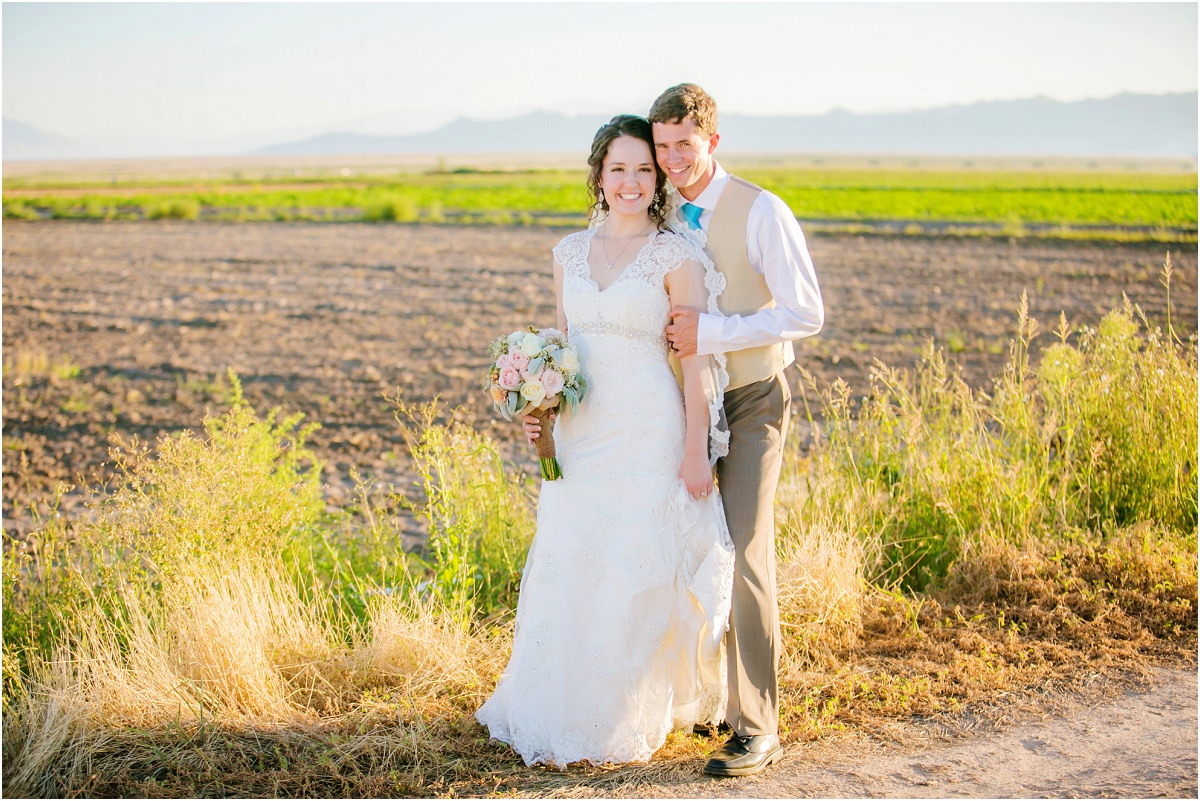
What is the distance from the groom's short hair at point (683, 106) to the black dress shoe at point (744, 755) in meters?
2.38

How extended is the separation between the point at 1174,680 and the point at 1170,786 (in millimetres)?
1029

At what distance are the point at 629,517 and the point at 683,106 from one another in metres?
1.60

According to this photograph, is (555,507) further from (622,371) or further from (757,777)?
(757,777)

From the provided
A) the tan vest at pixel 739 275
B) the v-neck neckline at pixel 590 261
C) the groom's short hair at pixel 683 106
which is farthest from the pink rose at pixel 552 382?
the groom's short hair at pixel 683 106

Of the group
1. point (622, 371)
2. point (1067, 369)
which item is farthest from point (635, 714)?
point (1067, 369)

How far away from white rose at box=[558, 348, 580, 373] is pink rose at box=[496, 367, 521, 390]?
178 mm

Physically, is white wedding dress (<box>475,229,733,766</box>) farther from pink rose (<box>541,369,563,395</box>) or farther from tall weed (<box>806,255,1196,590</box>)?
tall weed (<box>806,255,1196,590</box>)

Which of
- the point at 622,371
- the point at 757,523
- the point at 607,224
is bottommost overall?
the point at 757,523

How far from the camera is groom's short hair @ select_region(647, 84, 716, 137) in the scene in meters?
3.52

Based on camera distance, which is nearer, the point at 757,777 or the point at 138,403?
the point at 757,777

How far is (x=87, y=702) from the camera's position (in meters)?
3.88

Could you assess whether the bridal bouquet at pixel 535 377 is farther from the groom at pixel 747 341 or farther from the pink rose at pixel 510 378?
the groom at pixel 747 341

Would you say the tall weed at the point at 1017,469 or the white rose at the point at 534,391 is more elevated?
the white rose at the point at 534,391

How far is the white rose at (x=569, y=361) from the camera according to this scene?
145 inches
